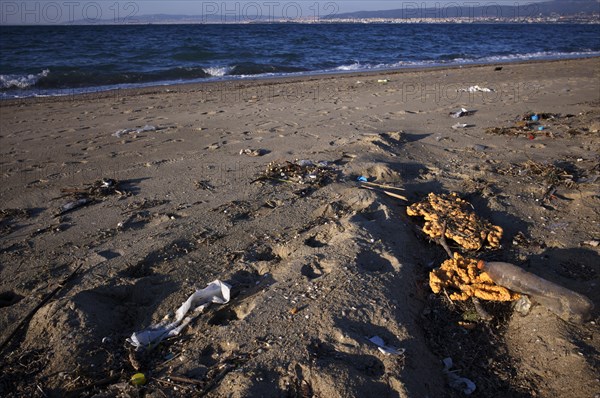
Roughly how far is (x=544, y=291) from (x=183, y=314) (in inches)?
90.0

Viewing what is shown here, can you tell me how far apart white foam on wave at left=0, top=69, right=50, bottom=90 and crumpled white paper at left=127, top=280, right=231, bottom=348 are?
1177cm

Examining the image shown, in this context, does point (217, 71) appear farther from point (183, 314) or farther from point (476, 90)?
point (183, 314)

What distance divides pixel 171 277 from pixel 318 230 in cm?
121

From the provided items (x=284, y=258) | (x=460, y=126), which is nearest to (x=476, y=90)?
(x=460, y=126)

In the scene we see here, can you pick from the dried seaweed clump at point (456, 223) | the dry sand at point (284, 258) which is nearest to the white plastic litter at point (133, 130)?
the dry sand at point (284, 258)


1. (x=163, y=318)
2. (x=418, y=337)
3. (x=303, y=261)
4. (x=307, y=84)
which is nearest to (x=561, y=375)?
(x=418, y=337)

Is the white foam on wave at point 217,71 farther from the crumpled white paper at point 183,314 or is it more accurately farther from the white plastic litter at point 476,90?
the crumpled white paper at point 183,314

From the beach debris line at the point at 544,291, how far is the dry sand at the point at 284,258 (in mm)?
83

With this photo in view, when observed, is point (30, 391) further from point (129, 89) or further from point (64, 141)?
point (129, 89)

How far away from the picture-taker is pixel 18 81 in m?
11.4

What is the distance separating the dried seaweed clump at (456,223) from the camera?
10.4 ft

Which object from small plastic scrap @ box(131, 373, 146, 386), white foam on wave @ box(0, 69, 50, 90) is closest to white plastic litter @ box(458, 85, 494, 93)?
A: small plastic scrap @ box(131, 373, 146, 386)

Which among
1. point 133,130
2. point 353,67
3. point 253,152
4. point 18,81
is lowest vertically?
point 253,152

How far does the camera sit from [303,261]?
284 centimetres
